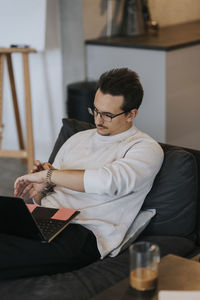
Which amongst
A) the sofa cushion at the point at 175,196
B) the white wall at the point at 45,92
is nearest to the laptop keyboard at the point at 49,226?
the sofa cushion at the point at 175,196

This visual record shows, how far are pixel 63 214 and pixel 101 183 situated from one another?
0.66 ft

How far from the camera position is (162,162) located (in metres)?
2.22

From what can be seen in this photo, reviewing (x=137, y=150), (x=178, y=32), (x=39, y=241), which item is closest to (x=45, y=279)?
(x=39, y=241)

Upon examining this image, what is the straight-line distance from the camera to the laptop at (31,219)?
1.96 m

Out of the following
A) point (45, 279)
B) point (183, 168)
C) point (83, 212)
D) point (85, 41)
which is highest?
point (85, 41)

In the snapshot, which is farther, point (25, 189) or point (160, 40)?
point (160, 40)

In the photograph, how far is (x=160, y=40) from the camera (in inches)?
161

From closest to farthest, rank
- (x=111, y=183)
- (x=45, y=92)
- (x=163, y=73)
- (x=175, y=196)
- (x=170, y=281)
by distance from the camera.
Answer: (x=170, y=281)
(x=111, y=183)
(x=175, y=196)
(x=163, y=73)
(x=45, y=92)

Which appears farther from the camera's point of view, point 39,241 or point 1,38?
point 1,38

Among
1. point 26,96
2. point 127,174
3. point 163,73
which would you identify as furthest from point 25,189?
point 163,73

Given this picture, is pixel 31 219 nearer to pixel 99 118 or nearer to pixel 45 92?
pixel 99 118

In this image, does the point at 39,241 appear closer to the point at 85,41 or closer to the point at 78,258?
the point at 78,258

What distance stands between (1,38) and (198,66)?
1.40 metres

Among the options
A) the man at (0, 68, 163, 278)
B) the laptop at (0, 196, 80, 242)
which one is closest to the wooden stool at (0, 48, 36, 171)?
the man at (0, 68, 163, 278)
